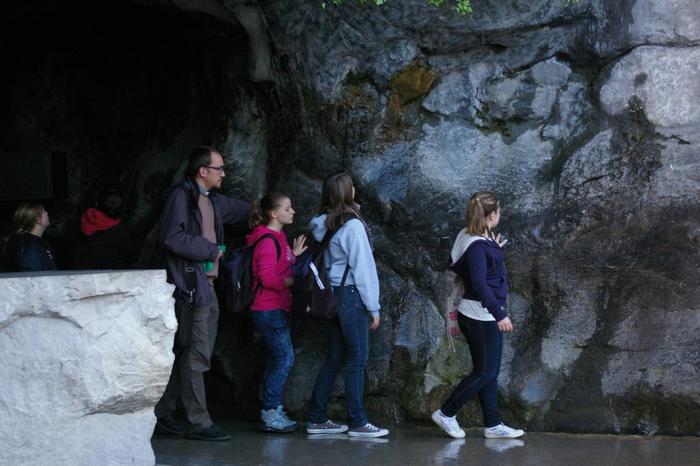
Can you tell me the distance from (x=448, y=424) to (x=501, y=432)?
338mm

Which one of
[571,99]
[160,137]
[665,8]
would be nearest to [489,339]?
[571,99]

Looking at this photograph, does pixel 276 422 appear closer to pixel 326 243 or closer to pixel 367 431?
pixel 367 431

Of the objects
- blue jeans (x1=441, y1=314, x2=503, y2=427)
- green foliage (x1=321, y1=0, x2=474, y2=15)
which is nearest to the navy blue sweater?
blue jeans (x1=441, y1=314, x2=503, y2=427)

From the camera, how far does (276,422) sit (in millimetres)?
6945

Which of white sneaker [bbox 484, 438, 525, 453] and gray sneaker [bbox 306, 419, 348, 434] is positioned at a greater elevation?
gray sneaker [bbox 306, 419, 348, 434]

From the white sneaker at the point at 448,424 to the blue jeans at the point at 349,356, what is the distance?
1.60 ft

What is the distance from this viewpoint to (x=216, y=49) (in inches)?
324

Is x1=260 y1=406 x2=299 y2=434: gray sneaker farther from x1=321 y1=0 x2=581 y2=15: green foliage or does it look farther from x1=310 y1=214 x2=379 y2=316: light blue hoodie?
x1=321 y1=0 x2=581 y2=15: green foliage

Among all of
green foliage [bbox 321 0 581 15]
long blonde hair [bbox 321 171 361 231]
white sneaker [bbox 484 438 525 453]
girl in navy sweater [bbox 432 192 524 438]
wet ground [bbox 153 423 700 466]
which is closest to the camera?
wet ground [bbox 153 423 700 466]

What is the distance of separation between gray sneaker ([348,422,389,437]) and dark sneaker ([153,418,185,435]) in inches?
44.7

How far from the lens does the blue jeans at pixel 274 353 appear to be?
273 inches

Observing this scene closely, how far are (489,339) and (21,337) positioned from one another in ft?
9.34

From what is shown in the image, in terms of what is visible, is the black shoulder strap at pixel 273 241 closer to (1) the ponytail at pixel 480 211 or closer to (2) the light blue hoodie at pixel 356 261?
(2) the light blue hoodie at pixel 356 261

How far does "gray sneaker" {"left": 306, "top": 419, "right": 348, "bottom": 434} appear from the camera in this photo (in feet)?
22.4
